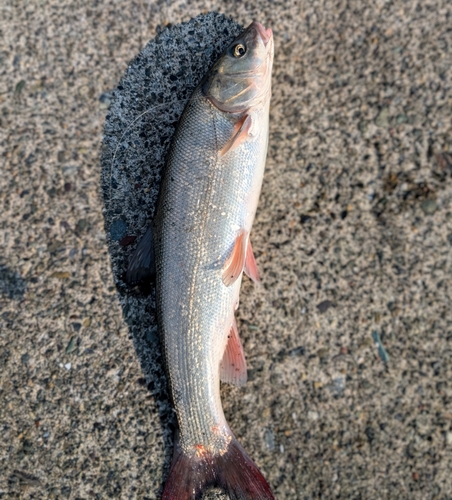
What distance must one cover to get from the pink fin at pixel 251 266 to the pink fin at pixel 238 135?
1.90 ft

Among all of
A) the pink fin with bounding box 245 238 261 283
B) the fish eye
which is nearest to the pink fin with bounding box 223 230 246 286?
the pink fin with bounding box 245 238 261 283

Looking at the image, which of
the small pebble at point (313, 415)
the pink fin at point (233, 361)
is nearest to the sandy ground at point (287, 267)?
the small pebble at point (313, 415)

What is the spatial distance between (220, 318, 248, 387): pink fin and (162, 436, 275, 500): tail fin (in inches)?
14.4

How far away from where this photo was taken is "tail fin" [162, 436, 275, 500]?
7.93 feet

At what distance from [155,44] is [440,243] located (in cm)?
233

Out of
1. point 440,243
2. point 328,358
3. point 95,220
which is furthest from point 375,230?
point 95,220

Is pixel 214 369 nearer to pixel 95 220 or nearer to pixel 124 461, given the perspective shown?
pixel 124 461

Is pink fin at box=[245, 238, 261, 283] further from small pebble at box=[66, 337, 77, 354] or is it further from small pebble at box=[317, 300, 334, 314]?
small pebble at box=[66, 337, 77, 354]

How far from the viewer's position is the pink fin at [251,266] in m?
2.57

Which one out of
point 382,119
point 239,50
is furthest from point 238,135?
point 382,119

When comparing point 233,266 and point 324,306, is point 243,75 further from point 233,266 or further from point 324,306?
point 324,306

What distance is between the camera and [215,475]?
244cm

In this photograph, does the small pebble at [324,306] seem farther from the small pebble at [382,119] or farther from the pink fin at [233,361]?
the small pebble at [382,119]

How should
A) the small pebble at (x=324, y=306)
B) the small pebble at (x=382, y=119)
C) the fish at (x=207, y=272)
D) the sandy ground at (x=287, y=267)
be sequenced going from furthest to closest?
1. the small pebble at (x=382, y=119)
2. the small pebble at (x=324, y=306)
3. the sandy ground at (x=287, y=267)
4. the fish at (x=207, y=272)
